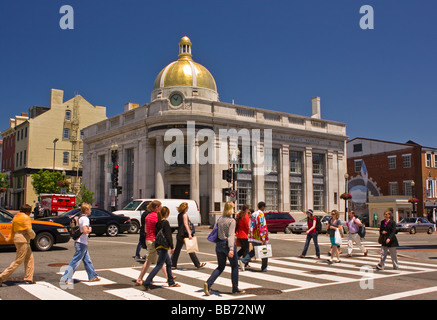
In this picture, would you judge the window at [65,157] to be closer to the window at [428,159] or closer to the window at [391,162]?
the window at [391,162]

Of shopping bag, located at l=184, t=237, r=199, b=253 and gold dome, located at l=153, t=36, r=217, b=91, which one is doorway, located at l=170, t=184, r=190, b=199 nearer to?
gold dome, located at l=153, t=36, r=217, b=91

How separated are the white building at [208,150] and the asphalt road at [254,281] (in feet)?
68.7

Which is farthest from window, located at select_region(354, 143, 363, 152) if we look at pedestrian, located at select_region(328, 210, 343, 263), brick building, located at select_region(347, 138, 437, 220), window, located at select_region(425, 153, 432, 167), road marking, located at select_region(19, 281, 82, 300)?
road marking, located at select_region(19, 281, 82, 300)

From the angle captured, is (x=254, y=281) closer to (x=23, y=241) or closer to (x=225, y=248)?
(x=225, y=248)

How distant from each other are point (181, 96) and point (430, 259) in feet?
88.7

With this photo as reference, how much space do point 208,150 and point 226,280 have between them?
28.9 metres

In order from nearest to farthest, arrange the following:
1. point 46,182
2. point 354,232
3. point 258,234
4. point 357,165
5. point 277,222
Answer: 1. point 258,234
2. point 354,232
3. point 277,222
4. point 46,182
5. point 357,165

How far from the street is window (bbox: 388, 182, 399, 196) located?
139 feet

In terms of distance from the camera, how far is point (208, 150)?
39.3 m

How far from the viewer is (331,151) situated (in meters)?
48.1

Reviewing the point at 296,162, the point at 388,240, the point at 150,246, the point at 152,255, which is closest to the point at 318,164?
the point at 296,162

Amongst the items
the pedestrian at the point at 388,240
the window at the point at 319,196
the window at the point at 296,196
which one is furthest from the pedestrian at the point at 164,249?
the window at the point at 319,196

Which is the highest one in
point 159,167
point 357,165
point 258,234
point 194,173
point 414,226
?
point 357,165

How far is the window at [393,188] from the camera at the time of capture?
55.9 meters
